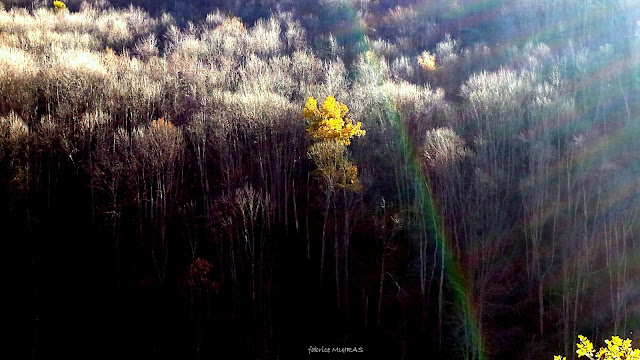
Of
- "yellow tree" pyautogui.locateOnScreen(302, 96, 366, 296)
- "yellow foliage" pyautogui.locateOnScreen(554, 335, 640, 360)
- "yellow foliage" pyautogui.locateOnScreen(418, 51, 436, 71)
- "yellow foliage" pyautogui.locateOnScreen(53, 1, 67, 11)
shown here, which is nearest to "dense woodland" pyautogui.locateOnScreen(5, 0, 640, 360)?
"yellow tree" pyautogui.locateOnScreen(302, 96, 366, 296)

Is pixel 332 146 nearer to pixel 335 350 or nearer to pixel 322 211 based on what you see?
pixel 322 211

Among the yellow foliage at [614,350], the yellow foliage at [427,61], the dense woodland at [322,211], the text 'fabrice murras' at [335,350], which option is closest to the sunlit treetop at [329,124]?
the dense woodland at [322,211]

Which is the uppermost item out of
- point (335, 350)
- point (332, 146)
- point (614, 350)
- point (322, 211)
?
point (332, 146)

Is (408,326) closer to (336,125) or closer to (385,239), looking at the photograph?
(385,239)

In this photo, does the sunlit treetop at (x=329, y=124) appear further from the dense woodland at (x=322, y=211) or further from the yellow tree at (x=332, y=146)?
the dense woodland at (x=322, y=211)

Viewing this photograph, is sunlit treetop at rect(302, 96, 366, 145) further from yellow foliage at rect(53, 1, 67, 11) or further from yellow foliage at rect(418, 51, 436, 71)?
yellow foliage at rect(53, 1, 67, 11)

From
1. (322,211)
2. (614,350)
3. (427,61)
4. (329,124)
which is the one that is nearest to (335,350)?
(322,211)
